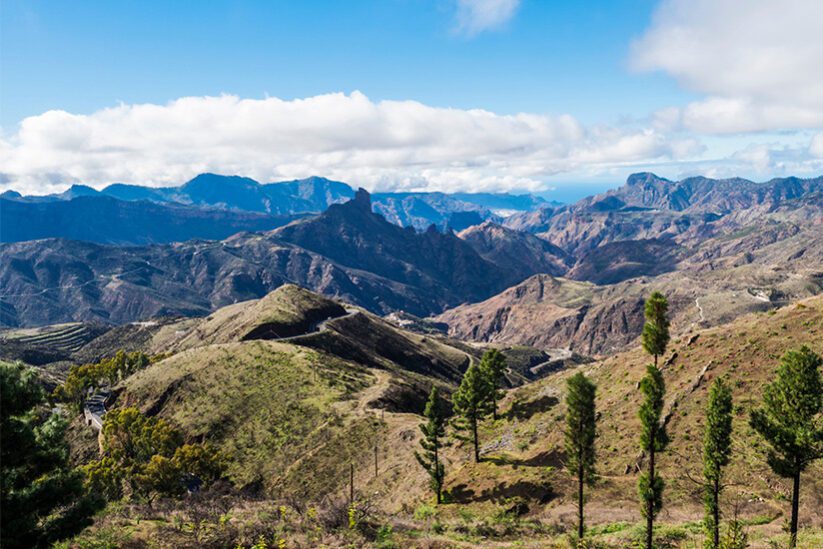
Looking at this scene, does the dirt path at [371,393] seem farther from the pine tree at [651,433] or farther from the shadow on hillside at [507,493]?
the pine tree at [651,433]

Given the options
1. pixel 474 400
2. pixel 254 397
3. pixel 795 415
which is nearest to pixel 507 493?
pixel 474 400

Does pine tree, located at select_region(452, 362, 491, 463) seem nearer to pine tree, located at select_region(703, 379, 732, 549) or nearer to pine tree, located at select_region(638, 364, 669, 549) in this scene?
pine tree, located at select_region(638, 364, 669, 549)

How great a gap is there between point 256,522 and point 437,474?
34.4 metres

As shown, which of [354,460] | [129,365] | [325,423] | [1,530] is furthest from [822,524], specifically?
[129,365]

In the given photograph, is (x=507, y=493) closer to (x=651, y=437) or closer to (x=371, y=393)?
(x=651, y=437)

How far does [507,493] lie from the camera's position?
59.5m

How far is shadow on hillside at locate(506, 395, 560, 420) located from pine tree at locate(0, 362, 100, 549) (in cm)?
7177

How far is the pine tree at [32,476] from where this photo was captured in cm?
2212

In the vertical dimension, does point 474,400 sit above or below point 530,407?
above

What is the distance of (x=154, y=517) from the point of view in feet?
116

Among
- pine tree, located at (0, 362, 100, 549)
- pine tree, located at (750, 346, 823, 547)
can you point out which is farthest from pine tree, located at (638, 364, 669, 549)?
pine tree, located at (0, 362, 100, 549)

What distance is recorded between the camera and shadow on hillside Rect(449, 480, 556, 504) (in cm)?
5659

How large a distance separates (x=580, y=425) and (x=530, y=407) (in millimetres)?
51373

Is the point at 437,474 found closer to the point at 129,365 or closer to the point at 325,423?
the point at 325,423
